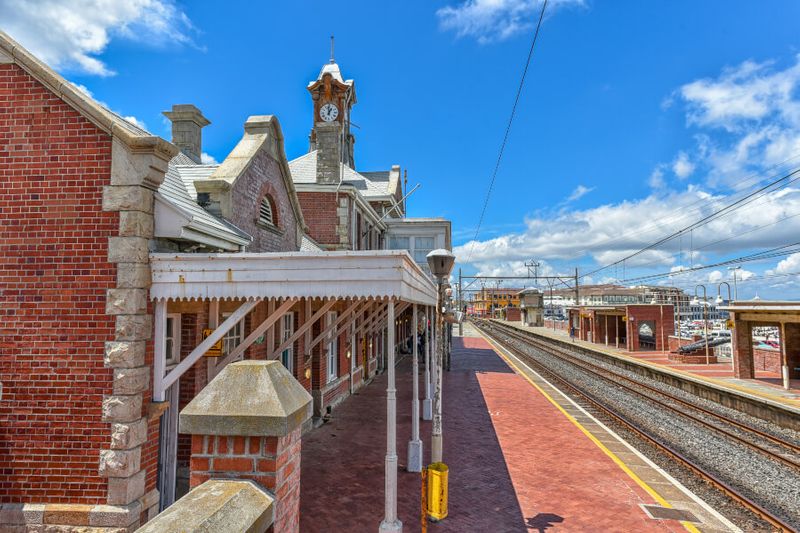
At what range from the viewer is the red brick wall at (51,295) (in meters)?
5.66

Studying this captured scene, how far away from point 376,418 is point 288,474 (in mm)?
11549

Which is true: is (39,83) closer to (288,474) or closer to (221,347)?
(221,347)

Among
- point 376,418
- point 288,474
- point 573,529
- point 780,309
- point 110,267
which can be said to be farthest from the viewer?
point 780,309

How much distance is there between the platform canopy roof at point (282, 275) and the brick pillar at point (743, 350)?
22.9 meters

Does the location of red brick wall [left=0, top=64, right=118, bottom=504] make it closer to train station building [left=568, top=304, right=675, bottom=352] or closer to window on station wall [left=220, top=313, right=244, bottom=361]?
window on station wall [left=220, top=313, right=244, bottom=361]

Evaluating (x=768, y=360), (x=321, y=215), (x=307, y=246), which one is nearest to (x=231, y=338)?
(x=307, y=246)

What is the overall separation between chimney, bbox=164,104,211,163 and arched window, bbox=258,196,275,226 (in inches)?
107

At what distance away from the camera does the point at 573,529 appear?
713 centimetres

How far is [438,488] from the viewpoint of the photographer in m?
6.96

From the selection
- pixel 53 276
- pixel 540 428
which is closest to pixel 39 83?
pixel 53 276

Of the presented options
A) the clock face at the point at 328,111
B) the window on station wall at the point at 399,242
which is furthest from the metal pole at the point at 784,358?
the clock face at the point at 328,111

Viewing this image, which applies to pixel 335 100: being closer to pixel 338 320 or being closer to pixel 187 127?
pixel 187 127

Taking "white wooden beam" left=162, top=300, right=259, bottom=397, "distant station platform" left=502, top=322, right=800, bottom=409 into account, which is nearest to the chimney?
"white wooden beam" left=162, top=300, right=259, bottom=397

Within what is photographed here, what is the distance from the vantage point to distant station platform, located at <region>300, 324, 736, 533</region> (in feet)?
24.3
